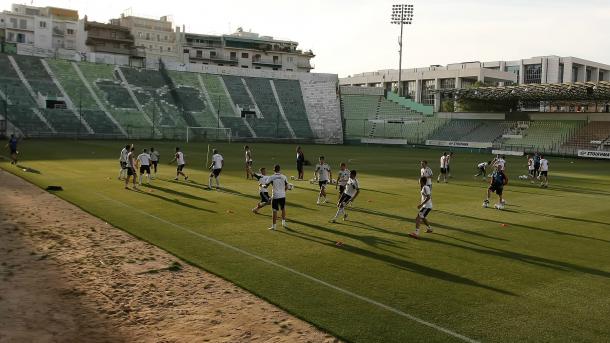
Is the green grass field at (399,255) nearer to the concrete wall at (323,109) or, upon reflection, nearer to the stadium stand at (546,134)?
the stadium stand at (546,134)

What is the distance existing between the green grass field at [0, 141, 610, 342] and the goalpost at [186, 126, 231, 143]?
48.4 m

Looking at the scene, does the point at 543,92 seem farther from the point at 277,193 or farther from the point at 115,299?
the point at 115,299

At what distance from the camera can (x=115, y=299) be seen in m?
10.4

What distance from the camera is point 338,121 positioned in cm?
9119

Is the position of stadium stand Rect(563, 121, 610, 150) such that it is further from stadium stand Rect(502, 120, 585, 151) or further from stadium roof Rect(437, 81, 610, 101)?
stadium roof Rect(437, 81, 610, 101)

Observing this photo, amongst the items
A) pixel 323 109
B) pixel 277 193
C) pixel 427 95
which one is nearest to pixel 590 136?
pixel 323 109

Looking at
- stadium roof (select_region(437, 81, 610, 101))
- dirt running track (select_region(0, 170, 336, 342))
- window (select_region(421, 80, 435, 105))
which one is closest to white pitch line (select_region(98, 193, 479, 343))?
dirt running track (select_region(0, 170, 336, 342))

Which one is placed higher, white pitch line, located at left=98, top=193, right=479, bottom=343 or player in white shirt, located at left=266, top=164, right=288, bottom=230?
player in white shirt, located at left=266, top=164, right=288, bottom=230

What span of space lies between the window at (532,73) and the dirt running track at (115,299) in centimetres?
14103

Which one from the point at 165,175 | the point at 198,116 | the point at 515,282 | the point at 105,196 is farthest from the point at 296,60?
the point at 515,282

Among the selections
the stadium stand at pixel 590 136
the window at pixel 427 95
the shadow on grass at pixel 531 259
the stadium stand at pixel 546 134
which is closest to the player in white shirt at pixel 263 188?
the shadow on grass at pixel 531 259

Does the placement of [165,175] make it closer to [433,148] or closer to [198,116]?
[198,116]

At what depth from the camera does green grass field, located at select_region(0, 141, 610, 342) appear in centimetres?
972

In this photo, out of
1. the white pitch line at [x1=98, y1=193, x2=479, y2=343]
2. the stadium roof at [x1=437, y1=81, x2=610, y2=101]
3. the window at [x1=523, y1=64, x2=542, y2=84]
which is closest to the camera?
the white pitch line at [x1=98, y1=193, x2=479, y2=343]
